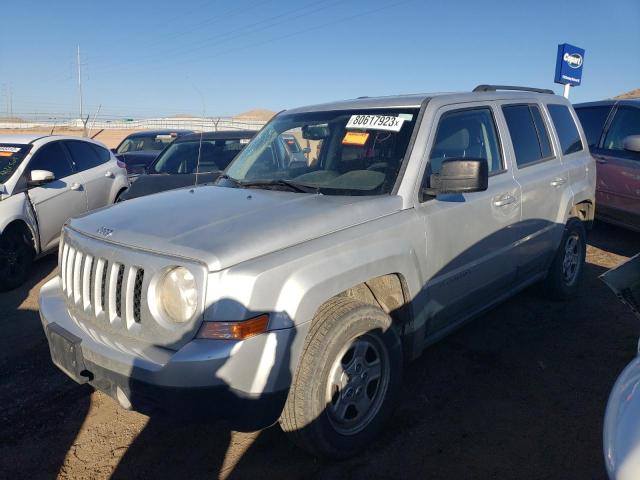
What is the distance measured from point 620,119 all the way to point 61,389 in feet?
24.4

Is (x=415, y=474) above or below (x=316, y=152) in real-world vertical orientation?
below

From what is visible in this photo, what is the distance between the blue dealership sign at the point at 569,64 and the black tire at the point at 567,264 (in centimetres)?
767

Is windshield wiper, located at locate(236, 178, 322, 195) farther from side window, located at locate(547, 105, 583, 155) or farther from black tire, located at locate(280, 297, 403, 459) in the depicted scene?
side window, located at locate(547, 105, 583, 155)

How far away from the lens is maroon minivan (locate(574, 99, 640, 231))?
6.79m

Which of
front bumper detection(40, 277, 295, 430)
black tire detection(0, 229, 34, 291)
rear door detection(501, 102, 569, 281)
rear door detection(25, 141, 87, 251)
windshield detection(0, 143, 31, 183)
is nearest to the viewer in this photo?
front bumper detection(40, 277, 295, 430)

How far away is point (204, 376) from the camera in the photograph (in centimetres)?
225

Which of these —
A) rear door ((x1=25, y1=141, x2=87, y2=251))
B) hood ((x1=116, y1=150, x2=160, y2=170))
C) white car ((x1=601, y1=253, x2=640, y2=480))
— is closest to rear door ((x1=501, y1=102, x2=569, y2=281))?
white car ((x1=601, y1=253, x2=640, y2=480))

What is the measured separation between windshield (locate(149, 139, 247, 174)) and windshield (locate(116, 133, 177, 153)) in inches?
190

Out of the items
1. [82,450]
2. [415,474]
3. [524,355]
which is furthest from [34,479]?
[524,355]

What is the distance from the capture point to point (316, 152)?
156 inches

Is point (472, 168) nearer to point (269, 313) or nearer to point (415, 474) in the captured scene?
point (269, 313)

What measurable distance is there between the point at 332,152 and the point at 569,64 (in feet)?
33.3

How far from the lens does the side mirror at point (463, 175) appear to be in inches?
119

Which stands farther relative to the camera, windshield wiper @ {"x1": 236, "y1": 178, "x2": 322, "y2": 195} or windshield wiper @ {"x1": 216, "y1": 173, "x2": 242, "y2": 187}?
windshield wiper @ {"x1": 216, "y1": 173, "x2": 242, "y2": 187}
